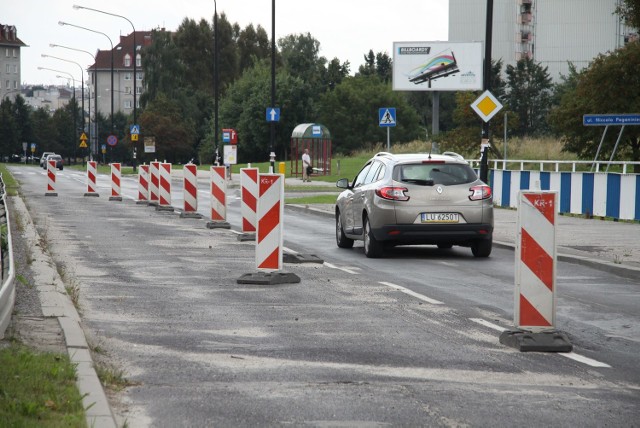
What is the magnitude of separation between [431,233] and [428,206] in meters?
0.39

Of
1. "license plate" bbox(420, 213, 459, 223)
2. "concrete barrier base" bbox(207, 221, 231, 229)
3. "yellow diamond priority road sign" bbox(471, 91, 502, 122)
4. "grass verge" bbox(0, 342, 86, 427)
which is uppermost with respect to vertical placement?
"yellow diamond priority road sign" bbox(471, 91, 502, 122)

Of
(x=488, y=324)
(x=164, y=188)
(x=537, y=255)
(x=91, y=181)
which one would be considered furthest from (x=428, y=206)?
(x=91, y=181)

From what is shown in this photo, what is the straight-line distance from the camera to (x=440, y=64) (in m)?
66.9

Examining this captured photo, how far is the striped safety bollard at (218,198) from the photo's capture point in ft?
77.2

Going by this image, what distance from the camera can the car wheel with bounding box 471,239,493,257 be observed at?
1741 cm

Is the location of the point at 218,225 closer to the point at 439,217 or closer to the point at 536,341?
the point at 439,217

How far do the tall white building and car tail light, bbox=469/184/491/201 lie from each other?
96253 mm

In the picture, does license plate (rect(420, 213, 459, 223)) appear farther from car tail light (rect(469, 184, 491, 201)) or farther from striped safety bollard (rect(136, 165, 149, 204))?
striped safety bollard (rect(136, 165, 149, 204))

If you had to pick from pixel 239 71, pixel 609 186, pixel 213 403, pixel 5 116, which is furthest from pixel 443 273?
pixel 5 116

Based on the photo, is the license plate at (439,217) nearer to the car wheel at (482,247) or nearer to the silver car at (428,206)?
the silver car at (428,206)

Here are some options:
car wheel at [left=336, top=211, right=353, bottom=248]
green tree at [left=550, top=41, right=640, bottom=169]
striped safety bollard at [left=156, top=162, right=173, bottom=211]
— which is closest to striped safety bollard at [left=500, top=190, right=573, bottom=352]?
car wheel at [left=336, top=211, right=353, bottom=248]

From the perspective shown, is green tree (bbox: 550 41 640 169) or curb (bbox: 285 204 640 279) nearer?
curb (bbox: 285 204 640 279)

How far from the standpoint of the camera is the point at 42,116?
162 m

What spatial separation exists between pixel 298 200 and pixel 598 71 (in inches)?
560
